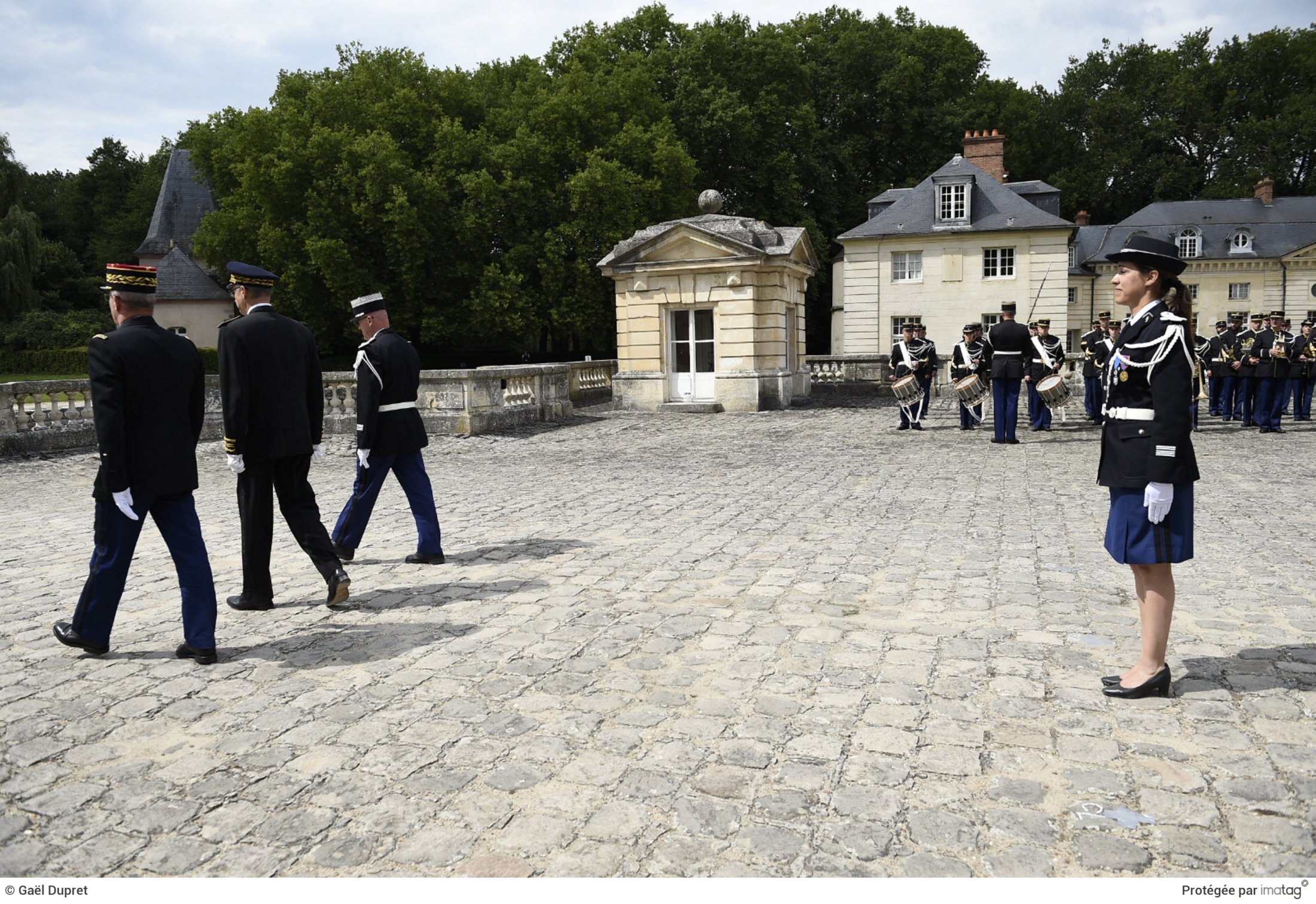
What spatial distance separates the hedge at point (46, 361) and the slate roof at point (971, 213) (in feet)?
91.6

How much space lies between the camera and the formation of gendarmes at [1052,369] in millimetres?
15781

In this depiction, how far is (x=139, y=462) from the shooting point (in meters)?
5.16

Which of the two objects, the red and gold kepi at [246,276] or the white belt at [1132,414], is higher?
the red and gold kepi at [246,276]

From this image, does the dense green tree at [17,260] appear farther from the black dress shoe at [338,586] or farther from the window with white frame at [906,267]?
the black dress shoe at [338,586]

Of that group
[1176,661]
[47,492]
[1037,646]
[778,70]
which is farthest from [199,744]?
[778,70]

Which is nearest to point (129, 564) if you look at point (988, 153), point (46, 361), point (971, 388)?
point (971, 388)

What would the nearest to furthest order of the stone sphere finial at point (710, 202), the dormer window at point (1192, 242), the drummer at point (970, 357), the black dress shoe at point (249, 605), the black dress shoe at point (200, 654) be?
the black dress shoe at point (200, 654)
the black dress shoe at point (249, 605)
the drummer at point (970, 357)
the stone sphere finial at point (710, 202)
the dormer window at point (1192, 242)

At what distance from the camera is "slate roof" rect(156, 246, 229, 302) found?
54375 mm

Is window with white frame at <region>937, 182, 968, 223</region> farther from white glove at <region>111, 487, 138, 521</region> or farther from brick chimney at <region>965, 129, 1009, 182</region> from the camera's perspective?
white glove at <region>111, 487, 138, 521</region>

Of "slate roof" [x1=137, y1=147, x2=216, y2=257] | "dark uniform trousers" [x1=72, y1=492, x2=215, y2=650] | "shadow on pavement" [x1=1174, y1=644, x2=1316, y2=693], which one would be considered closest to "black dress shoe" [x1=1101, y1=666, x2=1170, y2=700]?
"shadow on pavement" [x1=1174, y1=644, x2=1316, y2=693]

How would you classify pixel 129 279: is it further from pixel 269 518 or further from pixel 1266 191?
pixel 1266 191

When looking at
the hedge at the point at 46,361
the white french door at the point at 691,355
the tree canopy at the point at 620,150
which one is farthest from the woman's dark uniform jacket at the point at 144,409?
the hedge at the point at 46,361

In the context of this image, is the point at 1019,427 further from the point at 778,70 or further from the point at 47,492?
the point at 778,70

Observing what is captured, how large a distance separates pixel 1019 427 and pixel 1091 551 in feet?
36.5
